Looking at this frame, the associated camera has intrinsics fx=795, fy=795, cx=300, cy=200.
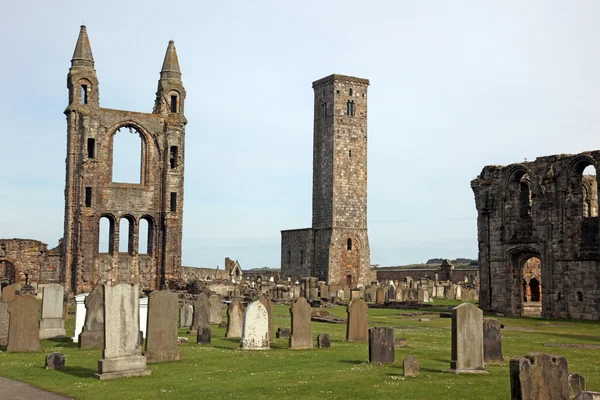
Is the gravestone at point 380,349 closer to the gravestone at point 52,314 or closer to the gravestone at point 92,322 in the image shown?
the gravestone at point 92,322

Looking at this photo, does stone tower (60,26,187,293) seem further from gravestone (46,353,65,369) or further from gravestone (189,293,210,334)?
gravestone (46,353,65,369)

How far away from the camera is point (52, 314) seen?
20078 millimetres

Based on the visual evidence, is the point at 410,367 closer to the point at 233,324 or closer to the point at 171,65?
the point at 233,324

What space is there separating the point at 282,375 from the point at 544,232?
2201 centimetres

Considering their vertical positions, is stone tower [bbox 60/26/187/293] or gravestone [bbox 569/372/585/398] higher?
stone tower [bbox 60/26/187/293]

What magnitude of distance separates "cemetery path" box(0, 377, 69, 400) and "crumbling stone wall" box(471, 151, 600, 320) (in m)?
24.0

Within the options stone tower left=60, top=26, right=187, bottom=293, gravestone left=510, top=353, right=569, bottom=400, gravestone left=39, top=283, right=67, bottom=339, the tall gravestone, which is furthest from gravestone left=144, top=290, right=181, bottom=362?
stone tower left=60, top=26, right=187, bottom=293

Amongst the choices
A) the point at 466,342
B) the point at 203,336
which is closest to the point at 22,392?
the point at 203,336

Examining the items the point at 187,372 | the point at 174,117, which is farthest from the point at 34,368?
the point at 174,117

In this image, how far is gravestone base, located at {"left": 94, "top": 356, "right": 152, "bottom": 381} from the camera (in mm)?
12812

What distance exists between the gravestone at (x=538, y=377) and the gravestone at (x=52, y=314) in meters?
13.4

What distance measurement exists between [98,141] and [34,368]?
31174 millimetres

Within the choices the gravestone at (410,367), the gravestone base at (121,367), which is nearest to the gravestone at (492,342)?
the gravestone at (410,367)

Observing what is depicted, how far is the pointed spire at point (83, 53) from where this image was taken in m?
44.3
